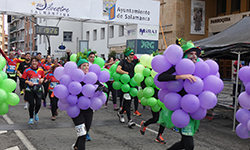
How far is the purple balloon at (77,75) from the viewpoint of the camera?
495 centimetres

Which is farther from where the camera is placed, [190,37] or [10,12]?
[190,37]

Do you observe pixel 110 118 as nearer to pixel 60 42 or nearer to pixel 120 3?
pixel 120 3

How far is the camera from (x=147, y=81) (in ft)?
23.5

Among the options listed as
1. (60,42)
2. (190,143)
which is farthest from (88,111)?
(60,42)

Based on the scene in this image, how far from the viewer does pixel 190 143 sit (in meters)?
4.12

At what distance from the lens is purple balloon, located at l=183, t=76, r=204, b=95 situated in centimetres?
404

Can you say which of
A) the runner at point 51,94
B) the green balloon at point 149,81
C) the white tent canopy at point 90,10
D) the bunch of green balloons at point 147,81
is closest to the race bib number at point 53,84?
the runner at point 51,94

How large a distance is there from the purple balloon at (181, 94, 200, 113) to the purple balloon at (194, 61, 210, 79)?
38 centimetres

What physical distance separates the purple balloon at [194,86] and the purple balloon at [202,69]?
13cm

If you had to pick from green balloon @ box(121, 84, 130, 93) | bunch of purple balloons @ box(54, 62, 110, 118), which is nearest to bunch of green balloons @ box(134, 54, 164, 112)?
green balloon @ box(121, 84, 130, 93)

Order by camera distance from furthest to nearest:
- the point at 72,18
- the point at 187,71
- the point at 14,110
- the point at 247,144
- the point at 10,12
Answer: the point at 72,18, the point at 10,12, the point at 14,110, the point at 247,144, the point at 187,71

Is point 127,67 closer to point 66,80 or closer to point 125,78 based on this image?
point 125,78

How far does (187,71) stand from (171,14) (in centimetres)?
1866

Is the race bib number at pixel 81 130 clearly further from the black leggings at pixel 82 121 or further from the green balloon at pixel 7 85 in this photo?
the green balloon at pixel 7 85
